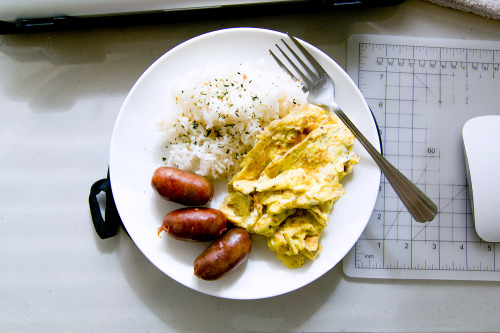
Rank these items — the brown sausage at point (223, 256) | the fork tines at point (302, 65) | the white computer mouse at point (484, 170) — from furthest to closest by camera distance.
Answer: the white computer mouse at point (484, 170) → the fork tines at point (302, 65) → the brown sausage at point (223, 256)

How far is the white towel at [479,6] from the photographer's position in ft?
5.87

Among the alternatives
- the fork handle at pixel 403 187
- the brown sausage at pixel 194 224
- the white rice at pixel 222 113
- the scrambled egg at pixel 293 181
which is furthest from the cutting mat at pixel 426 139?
the brown sausage at pixel 194 224

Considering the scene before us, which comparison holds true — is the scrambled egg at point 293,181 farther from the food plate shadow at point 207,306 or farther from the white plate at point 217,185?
the food plate shadow at point 207,306

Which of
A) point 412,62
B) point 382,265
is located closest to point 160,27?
point 412,62

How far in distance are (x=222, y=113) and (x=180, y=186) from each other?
0.31 m

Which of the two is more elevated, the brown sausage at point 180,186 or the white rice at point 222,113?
the white rice at point 222,113

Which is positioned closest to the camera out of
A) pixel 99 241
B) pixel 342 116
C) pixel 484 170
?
pixel 342 116

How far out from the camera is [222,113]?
5.03 feet

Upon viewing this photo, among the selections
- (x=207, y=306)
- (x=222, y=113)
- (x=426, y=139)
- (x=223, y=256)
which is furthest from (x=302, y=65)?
(x=207, y=306)

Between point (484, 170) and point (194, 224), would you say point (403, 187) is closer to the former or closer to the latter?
point (484, 170)

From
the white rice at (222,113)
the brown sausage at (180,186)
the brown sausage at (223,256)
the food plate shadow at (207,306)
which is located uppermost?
the white rice at (222,113)

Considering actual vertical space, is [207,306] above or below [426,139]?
below

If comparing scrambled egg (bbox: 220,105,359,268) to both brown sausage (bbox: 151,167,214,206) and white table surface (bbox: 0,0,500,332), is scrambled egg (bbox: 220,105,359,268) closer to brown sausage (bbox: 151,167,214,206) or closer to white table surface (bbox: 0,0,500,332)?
brown sausage (bbox: 151,167,214,206)

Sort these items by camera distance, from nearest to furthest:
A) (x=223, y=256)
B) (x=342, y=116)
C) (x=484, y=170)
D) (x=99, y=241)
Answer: (x=223, y=256), (x=342, y=116), (x=484, y=170), (x=99, y=241)
